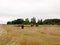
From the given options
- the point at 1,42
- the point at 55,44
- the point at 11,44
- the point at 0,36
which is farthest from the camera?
the point at 55,44

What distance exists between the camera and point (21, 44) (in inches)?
381

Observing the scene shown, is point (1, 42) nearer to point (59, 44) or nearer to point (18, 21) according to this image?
point (59, 44)

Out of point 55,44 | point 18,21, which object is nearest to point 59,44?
point 55,44

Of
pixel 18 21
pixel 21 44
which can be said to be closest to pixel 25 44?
pixel 21 44

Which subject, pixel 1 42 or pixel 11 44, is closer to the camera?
pixel 11 44

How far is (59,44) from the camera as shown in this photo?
12.2 meters

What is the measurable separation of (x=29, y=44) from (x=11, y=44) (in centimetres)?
132

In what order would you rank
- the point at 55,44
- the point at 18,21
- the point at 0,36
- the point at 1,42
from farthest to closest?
the point at 18,21, the point at 55,44, the point at 0,36, the point at 1,42

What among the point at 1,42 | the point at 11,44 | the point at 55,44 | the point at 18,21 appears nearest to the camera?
the point at 11,44

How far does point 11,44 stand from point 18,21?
83.1 metres

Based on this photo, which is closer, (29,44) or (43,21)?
(29,44)

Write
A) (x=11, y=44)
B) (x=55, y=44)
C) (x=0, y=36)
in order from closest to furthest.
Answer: (x=11, y=44)
(x=0, y=36)
(x=55, y=44)

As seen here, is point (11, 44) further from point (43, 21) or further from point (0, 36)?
point (43, 21)

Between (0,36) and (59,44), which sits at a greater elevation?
(0,36)
